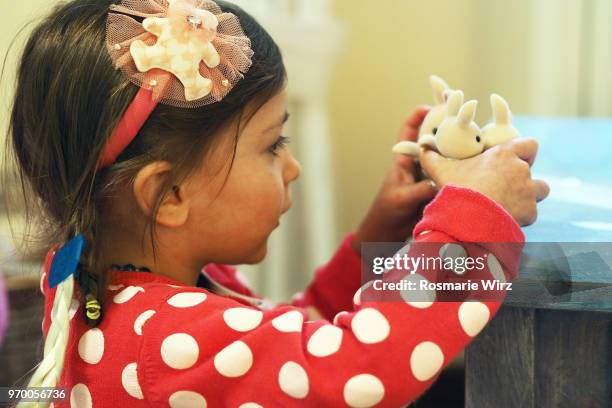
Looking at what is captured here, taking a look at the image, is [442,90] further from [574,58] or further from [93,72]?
[574,58]

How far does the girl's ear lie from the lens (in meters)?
0.74

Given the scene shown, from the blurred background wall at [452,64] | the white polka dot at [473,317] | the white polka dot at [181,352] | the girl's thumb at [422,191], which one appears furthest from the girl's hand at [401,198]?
the blurred background wall at [452,64]

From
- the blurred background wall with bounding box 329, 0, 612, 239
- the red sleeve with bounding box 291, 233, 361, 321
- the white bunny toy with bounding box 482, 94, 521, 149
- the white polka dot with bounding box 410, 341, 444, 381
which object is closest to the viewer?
the white polka dot with bounding box 410, 341, 444, 381

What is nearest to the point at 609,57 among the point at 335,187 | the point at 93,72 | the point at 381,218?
the point at 335,187

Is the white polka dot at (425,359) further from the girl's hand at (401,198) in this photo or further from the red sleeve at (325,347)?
the girl's hand at (401,198)

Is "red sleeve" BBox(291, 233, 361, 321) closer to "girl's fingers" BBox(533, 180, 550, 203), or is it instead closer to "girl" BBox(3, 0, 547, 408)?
"girl" BBox(3, 0, 547, 408)

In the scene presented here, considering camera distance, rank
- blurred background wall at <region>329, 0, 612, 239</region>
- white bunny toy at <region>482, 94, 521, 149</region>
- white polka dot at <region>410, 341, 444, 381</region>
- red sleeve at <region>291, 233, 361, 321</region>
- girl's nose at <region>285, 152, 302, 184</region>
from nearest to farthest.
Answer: white polka dot at <region>410, 341, 444, 381</region>
white bunny toy at <region>482, 94, 521, 149</region>
girl's nose at <region>285, 152, 302, 184</region>
red sleeve at <region>291, 233, 361, 321</region>
blurred background wall at <region>329, 0, 612, 239</region>

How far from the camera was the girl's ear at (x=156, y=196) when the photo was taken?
74cm

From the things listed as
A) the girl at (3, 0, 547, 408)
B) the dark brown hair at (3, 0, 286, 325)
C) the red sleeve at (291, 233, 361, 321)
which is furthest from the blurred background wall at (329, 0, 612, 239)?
the dark brown hair at (3, 0, 286, 325)

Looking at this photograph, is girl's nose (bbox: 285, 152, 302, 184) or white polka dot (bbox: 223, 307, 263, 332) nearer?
white polka dot (bbox: 223, 307, 263, 332)

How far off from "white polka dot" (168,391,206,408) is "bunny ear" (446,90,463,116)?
0.36 m

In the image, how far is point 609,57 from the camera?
1.68 meters

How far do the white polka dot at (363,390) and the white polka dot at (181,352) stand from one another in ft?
0.44

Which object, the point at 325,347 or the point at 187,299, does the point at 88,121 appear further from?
the point at 325,347
